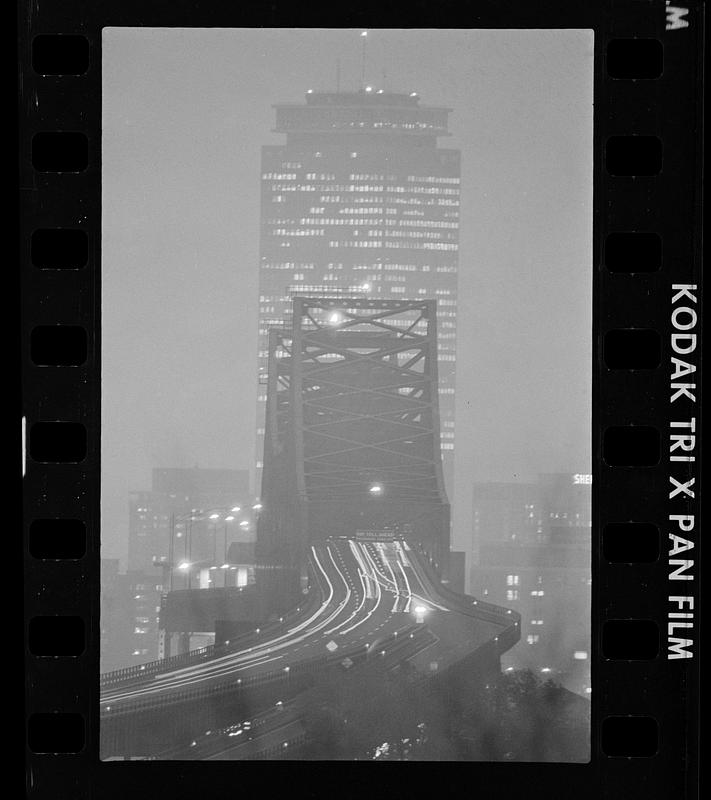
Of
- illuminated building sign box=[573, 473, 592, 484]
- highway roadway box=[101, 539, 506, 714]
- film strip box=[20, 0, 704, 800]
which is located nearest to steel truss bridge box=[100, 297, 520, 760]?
highway roadway box=[101, 539, 506, 714]

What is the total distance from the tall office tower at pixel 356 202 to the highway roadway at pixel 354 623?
471 mm

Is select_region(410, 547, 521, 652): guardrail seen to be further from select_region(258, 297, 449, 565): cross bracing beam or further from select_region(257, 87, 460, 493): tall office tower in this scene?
select_region(257, 87, 460, 493): tall office tower

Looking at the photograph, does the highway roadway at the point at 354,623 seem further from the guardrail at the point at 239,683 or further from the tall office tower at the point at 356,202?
the tall office tower at the point at 356,202

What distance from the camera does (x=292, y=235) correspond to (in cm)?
517

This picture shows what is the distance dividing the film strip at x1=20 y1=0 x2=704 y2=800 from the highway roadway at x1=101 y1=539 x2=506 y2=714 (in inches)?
15.1

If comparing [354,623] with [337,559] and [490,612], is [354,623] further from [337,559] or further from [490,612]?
[490,612]
